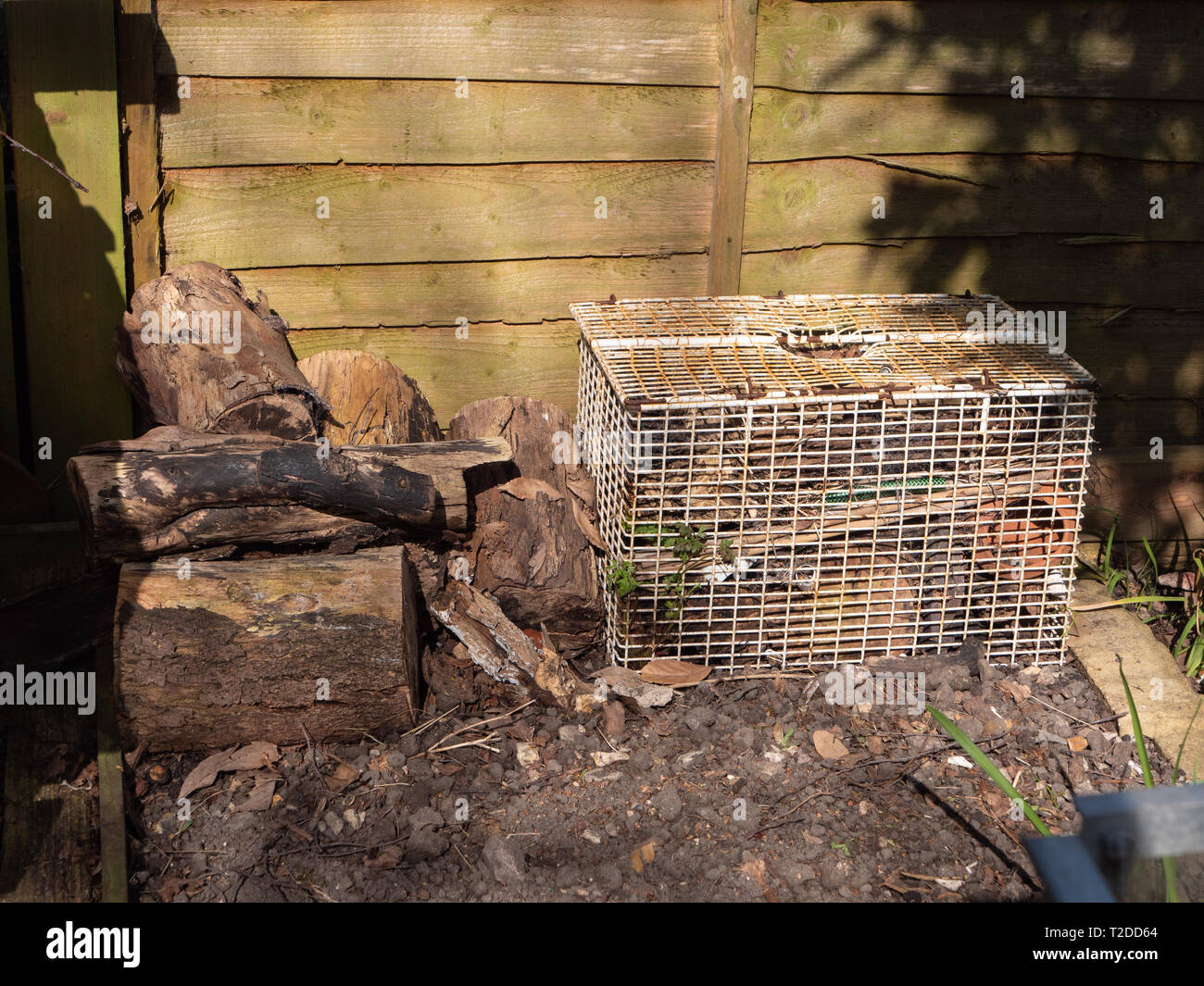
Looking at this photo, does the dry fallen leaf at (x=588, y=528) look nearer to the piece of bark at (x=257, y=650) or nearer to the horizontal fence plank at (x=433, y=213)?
the piece of bark at (x=257, y=650)

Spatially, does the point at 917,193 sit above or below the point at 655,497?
above

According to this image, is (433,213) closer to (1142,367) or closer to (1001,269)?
(1001,269)

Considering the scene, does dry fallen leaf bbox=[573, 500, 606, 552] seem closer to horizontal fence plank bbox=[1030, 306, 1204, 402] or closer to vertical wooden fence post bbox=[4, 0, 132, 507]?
vertical wooden fence post bbox=[4, 0, 132, 507]

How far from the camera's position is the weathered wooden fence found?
3986 millimetres

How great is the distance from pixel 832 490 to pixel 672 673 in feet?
2.64

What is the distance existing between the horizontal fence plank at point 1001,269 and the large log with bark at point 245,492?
180 cm

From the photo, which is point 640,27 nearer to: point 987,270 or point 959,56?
point 959,56

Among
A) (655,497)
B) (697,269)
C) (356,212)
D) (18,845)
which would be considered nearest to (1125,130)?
(697,269)

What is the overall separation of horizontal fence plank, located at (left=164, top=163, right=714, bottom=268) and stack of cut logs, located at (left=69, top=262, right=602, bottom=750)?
25 centimetres

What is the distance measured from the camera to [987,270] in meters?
4.73

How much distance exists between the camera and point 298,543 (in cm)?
344

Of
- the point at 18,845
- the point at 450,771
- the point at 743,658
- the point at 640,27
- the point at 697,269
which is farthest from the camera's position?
the point at 697,269

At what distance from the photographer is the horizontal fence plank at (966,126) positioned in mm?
4367

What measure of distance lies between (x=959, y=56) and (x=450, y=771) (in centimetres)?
339
